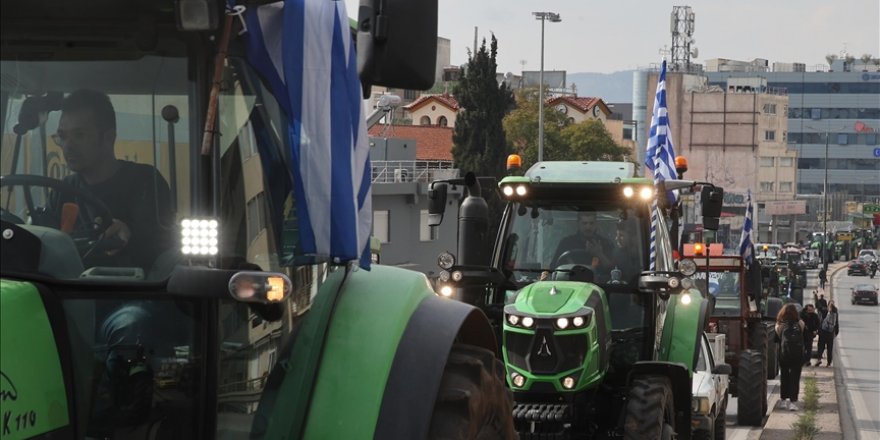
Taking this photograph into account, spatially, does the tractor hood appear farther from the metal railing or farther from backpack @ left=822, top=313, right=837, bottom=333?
the metal railing

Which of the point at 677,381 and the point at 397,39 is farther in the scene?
the point at 677,381

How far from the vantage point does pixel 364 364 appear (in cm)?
497

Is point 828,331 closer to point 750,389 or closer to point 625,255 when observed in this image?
point 750,389

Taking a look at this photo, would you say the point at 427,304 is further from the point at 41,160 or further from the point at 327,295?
the point at 41,160

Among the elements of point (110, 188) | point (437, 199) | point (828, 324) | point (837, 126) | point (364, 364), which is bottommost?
point (828, 324)

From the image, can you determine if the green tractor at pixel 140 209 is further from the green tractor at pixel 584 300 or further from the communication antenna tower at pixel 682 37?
the communication antenna tower at pixel 682 37

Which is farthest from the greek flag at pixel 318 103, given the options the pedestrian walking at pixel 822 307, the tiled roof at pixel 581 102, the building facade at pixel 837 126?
the building facade at pixel 837 126

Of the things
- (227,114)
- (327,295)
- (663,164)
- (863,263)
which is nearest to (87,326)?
(227,114)

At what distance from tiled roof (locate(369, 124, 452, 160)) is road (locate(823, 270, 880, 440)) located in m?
31.5

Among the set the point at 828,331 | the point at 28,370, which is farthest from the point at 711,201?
the point at 828,331

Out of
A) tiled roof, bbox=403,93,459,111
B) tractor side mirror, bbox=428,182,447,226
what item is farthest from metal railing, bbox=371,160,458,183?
tractor side mirror, bbox=428,182,447,226

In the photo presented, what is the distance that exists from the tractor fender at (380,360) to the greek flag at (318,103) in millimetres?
211

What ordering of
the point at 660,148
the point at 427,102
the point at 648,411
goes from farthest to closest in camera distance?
the point at 427,102, the point at 660,148, the point at 648,411

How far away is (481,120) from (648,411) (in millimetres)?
60704
